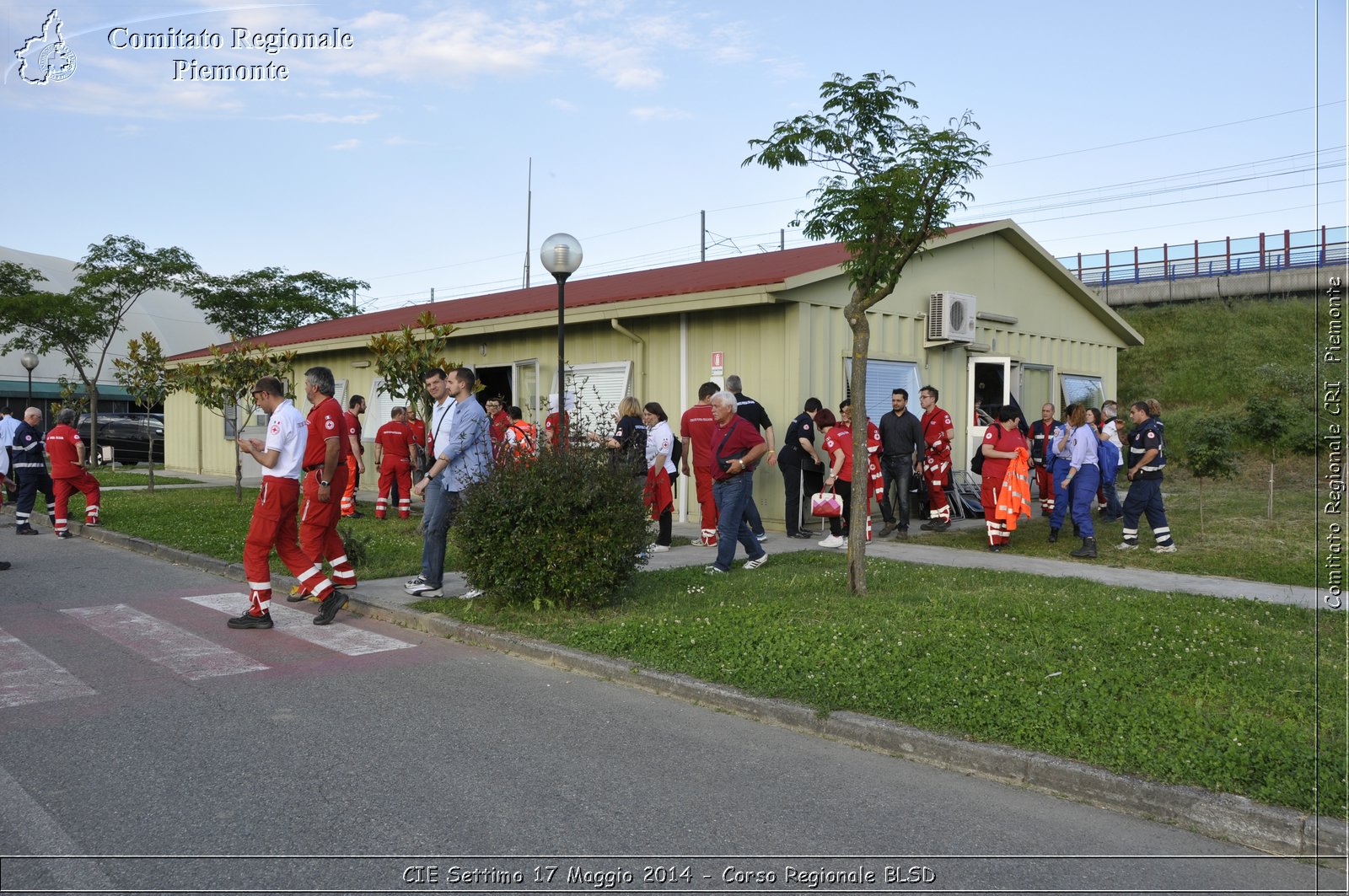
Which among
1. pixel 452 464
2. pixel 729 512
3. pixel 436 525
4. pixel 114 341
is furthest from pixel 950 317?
pixel 114 341

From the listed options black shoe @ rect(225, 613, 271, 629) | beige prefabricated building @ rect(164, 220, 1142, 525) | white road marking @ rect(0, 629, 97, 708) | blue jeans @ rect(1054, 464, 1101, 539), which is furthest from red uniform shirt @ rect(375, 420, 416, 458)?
blue jeans @ rect(1054, 464, 1101, 539)

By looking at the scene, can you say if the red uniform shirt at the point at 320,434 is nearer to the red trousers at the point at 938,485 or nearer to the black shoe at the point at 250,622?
the black shoe at the point at 250,622

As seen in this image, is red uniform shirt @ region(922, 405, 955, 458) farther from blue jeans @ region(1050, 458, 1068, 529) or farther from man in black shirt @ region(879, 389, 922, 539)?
blue jeans @ region(1050, 458, 1068, 529)

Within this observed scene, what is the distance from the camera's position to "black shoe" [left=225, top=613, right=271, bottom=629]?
8.03 metres

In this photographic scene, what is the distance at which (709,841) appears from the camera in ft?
→ 13.3

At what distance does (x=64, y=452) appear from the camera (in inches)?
554

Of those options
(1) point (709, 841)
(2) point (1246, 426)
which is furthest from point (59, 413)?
(2) point (1246, 426)

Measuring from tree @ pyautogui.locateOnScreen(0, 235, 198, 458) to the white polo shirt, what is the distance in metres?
28.0

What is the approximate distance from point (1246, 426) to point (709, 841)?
13.6 meters

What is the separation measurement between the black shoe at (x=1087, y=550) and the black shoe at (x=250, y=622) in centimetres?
853

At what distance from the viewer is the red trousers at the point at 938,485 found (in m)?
13.5

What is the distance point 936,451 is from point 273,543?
8.60 m

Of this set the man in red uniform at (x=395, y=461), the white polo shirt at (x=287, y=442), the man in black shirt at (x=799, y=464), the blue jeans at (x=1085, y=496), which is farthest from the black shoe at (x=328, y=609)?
the blue jeans at (x=1085, y=496)

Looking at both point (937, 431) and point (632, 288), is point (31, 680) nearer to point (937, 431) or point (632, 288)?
point (937, 431)
